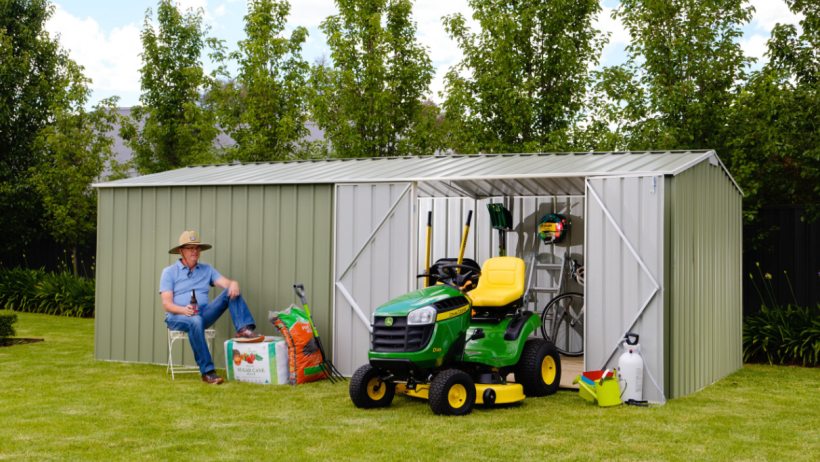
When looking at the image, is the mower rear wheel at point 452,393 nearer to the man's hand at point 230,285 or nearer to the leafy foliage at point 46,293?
the man's hand at point 230,285

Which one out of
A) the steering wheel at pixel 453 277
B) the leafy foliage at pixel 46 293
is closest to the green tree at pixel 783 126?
the steering wheel at pixel 453 277

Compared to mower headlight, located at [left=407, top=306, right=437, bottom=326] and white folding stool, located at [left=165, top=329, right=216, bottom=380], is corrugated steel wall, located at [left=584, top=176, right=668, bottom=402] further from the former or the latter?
white folding stool, located at [left=165, top=329, right=216, bottom=380]

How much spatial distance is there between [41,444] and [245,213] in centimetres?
378

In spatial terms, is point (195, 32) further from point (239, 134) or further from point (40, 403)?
point (40, 403)

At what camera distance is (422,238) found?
1016 centimetres

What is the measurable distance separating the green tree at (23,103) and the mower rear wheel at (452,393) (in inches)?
503

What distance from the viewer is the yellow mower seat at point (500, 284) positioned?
734cm

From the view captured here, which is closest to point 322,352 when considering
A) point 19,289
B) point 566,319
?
point 566,319

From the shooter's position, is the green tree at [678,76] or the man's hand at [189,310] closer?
the man's hand at [189,310]

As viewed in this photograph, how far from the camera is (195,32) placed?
17062mm

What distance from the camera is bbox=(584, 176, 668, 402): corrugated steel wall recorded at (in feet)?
24.1

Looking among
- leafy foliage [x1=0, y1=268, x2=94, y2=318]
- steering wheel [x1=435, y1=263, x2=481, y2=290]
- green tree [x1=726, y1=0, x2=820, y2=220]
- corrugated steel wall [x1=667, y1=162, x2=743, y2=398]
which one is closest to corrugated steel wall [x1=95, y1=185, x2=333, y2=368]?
steering wheel [x1=435, y1=263, x2=481, y2=290]

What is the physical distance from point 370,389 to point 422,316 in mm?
730

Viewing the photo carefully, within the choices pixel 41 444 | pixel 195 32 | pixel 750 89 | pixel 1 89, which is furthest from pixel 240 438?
pixel 1 89
